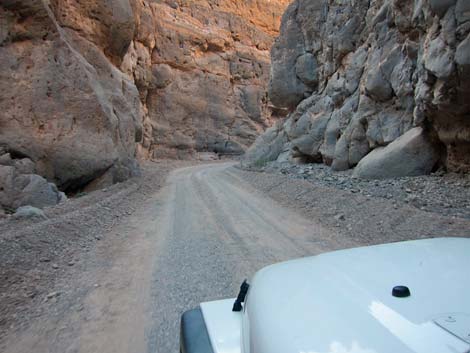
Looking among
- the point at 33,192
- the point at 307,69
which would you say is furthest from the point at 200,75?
the point at 33,192

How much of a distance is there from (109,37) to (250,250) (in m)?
16.5

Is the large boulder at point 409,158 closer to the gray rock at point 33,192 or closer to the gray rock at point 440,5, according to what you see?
the gray rock at point 440,5

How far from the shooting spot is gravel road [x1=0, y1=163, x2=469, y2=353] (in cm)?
313

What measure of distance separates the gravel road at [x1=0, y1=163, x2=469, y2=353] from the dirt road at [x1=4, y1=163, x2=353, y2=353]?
11mm

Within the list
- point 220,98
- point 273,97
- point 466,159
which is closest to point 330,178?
point 466,159

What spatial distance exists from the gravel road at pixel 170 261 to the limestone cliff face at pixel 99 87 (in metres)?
3.76

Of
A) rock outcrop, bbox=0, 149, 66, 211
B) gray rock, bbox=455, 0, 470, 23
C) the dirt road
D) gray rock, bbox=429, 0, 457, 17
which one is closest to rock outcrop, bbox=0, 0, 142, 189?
rock outcrop, bbox=0, 149, 66, 211

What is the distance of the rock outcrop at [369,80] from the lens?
7.93 meters

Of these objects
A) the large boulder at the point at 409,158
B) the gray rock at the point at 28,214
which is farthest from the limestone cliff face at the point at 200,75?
→ the large boulder at the point at 409,158

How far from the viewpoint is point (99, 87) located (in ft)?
45.0

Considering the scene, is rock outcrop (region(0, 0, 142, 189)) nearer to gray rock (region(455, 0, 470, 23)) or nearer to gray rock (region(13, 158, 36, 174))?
gray rock (region(13, 158, 36, 174))

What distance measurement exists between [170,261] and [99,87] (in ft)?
36.3

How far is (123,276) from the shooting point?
4.50m

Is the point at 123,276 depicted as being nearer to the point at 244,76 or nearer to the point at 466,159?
the point at 466,159
